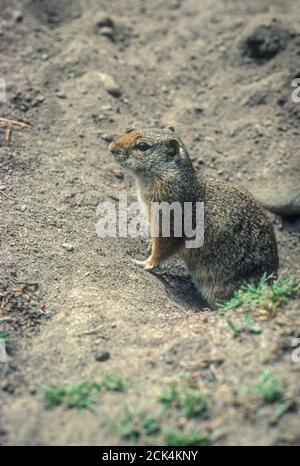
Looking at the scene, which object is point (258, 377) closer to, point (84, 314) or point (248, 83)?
point (84, 314)

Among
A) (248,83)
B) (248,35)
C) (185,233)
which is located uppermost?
(248,35)

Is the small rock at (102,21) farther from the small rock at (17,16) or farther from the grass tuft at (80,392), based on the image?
the grass tuft at (80,392)

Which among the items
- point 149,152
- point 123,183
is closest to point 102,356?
point 149,152

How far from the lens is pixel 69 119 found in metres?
6.84

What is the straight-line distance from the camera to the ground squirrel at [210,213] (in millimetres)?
5344

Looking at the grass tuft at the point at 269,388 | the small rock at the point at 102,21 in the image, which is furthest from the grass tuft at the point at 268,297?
the small rock at the point at 102,21

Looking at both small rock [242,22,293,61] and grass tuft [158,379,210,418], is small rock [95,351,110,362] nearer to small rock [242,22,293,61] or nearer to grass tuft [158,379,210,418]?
grass tuft [158,379,210,418]

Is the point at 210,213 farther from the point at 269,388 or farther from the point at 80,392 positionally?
the point at 80,392

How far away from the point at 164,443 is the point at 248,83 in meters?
5.60

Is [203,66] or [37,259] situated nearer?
[37,259]

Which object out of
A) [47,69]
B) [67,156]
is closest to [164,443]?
[67,156]

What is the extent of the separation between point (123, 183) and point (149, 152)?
46.2 inches

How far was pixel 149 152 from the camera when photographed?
17.6 ft

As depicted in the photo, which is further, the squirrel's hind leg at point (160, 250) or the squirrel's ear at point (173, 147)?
the squirrel's hind leg at point (160, 250)
